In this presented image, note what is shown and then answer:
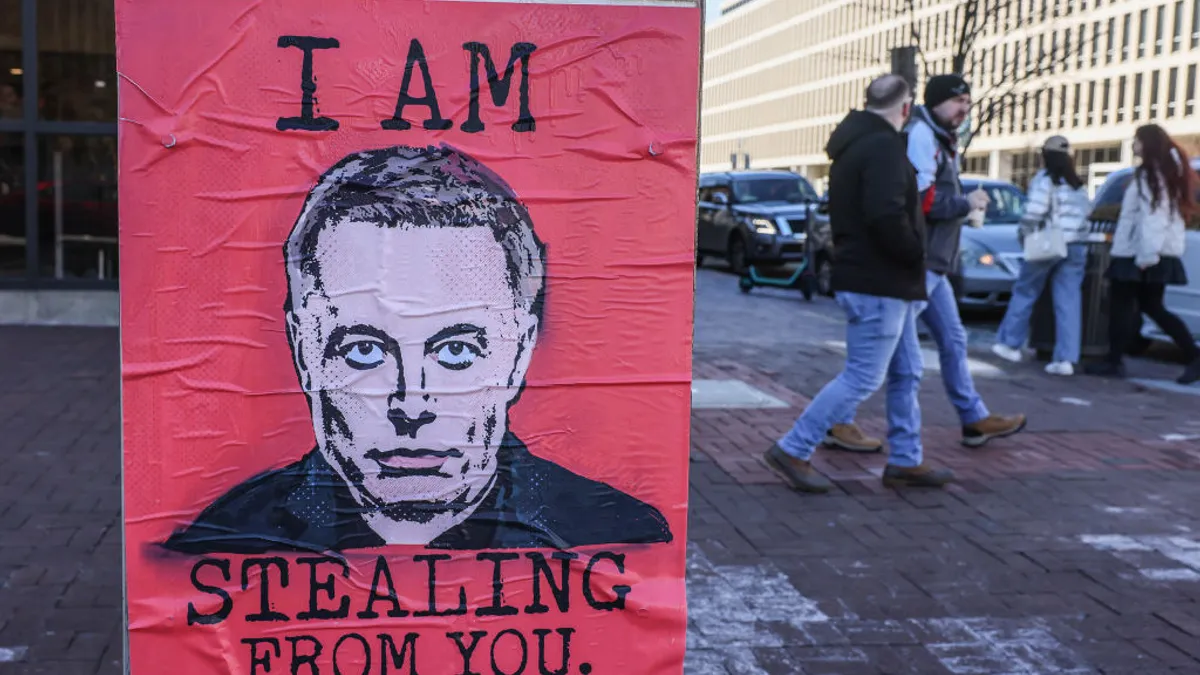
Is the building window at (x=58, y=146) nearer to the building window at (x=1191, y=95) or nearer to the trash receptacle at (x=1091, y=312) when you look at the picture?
the trash receptacle at (x=1091, y=312)

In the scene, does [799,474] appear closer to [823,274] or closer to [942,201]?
[942,201]

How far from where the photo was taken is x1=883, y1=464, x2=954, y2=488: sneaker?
6.14 meters

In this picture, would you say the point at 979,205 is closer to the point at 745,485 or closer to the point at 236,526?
the point at 745,485

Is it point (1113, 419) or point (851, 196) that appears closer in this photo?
point (851, 196)

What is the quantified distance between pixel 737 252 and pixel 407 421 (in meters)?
18.9

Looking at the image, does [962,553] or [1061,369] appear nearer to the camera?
[962,553]

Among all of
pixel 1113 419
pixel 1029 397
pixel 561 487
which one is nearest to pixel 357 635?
pixel 561 487

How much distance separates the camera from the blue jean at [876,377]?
583 centimetres

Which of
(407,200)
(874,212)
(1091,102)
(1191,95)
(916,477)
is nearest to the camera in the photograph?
(407,200)

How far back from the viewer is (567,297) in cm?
238

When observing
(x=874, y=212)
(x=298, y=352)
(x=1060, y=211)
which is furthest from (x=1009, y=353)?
(x=298, y=352)

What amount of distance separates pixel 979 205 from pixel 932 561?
7.63 feet

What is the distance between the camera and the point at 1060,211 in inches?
397

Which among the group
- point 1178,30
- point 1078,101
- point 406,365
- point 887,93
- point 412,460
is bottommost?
point 412,460
